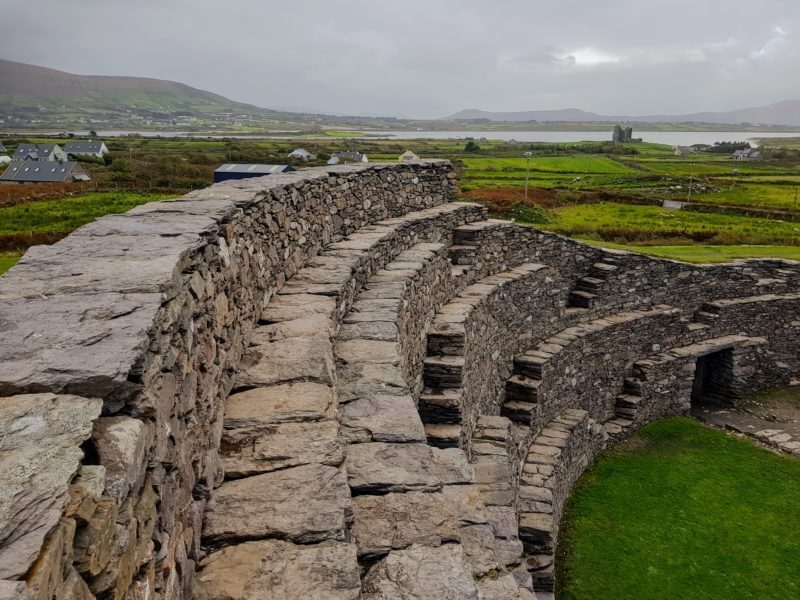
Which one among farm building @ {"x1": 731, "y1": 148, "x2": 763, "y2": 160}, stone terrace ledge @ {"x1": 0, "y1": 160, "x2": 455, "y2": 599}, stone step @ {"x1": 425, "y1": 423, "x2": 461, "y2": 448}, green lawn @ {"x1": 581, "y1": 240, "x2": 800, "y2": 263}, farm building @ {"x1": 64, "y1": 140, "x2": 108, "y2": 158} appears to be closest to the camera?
stone terrace ledge @ {"x1": 0, "y1": 160, "x2": 455, "y2": 599}

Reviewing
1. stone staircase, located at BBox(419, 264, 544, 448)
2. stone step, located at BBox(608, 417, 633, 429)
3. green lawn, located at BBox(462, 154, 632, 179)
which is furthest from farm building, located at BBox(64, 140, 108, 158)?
stone staircase, located at BBox(419, 264, 544, 448)

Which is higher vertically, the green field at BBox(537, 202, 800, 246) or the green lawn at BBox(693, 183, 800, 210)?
the green lawn at BBox(693, 183, 800, 210)

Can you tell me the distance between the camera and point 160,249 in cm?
377

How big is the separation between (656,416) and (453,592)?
15.9 metres

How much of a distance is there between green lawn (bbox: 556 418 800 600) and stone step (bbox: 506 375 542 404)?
7.35ft

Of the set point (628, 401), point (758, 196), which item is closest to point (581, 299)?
point (628, 401)

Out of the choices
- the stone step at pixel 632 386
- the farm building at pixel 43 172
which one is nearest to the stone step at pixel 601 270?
the stone step at pixel 632 386

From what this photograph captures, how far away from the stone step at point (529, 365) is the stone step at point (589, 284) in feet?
12.2

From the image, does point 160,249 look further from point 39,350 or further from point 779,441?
point 779,441

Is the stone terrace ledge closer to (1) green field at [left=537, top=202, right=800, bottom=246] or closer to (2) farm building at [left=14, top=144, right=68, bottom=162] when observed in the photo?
(1) green field at [left=537, top=202, right=800, bottom=246]

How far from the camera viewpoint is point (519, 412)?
12953mm

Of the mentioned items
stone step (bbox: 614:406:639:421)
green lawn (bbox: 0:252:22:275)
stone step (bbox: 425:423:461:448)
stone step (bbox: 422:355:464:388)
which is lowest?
stone step (bbox: 614:406:639:421)

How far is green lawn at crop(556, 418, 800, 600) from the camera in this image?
10.2 m

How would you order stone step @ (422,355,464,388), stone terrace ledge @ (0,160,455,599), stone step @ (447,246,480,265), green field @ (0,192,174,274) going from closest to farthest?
Answer: 1. stone terrace ledge @ (0,160,455,599)
2. stone step @ (422,355,464,388)
3. stone step @ (447,246,480,265)
4. green field @ (0,192,174,274)
